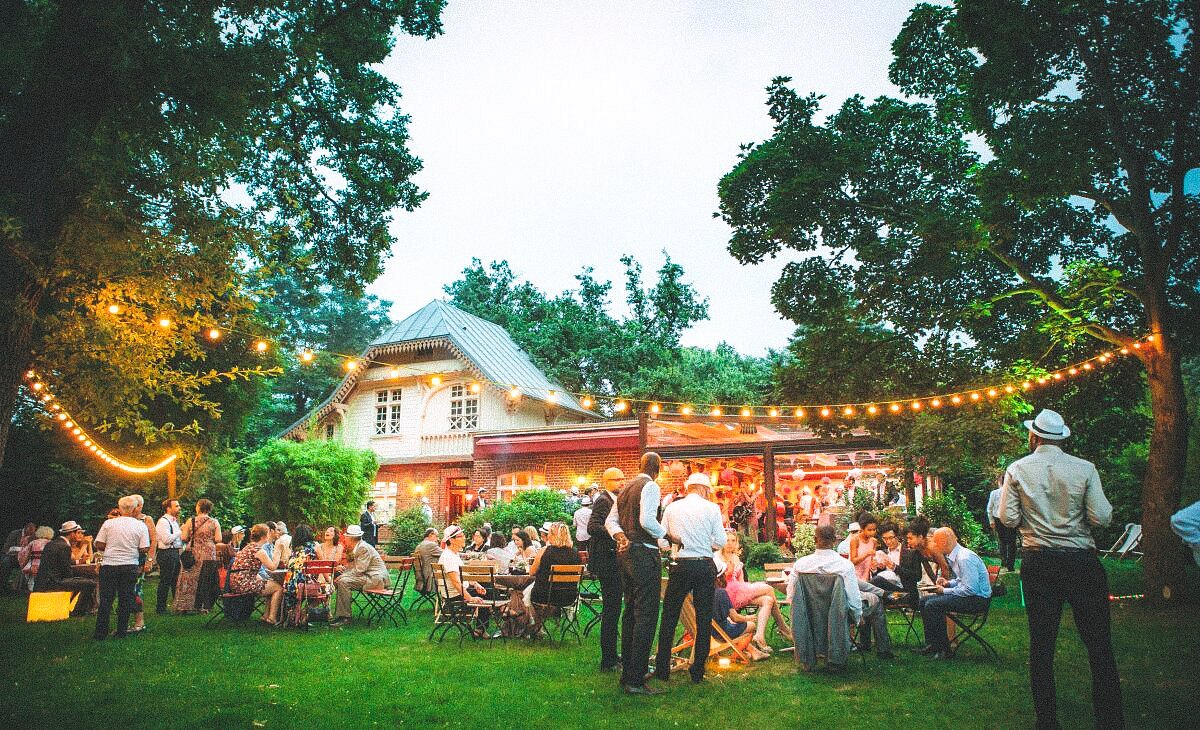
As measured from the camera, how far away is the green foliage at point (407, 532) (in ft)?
63.5

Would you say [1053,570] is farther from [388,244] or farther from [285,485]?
[285,485]

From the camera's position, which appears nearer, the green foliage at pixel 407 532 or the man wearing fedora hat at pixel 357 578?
the man wearing fedora hat at pixel 357 578

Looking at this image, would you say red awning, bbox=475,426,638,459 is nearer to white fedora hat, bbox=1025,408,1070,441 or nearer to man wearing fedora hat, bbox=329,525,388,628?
man wearing fedora hat, bbox=329,525,388,628

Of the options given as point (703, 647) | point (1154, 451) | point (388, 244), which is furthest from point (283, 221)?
point (1154, 451)

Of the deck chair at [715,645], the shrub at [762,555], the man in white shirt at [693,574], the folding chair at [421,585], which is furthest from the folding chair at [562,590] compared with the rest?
the shrub at [762,555]

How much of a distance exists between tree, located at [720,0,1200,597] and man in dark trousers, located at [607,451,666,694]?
7.13 m

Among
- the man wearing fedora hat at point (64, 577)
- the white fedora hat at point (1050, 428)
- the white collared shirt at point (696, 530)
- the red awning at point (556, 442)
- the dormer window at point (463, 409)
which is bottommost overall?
the man wearing fedora hat at point (64, 577)

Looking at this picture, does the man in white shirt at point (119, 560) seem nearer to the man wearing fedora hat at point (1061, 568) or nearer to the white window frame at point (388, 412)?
the man wearing fedora hat at point (1061, 568)

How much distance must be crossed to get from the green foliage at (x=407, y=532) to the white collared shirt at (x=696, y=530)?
14.6 meters

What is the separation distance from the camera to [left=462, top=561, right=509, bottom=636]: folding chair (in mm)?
8203

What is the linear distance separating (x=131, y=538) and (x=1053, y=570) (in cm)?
860

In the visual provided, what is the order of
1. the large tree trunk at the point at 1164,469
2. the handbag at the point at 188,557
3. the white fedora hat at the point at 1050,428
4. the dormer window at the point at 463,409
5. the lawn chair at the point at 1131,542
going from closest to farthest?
the white fedora hat at the point at 1050,428, the large tree trunk at the point at 1164,469, the handbag at the point at 188,557, the lawn chair at the point at 1131,542, the dormer window at the point at 463,409

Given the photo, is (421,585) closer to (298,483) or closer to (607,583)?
(607,583)

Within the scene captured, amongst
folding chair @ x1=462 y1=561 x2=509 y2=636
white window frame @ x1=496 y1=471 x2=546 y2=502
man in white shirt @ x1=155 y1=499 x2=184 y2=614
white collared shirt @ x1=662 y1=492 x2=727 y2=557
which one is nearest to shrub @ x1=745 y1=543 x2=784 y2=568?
white window frame @ x1=496 y1=471 x2=546 y2=502
